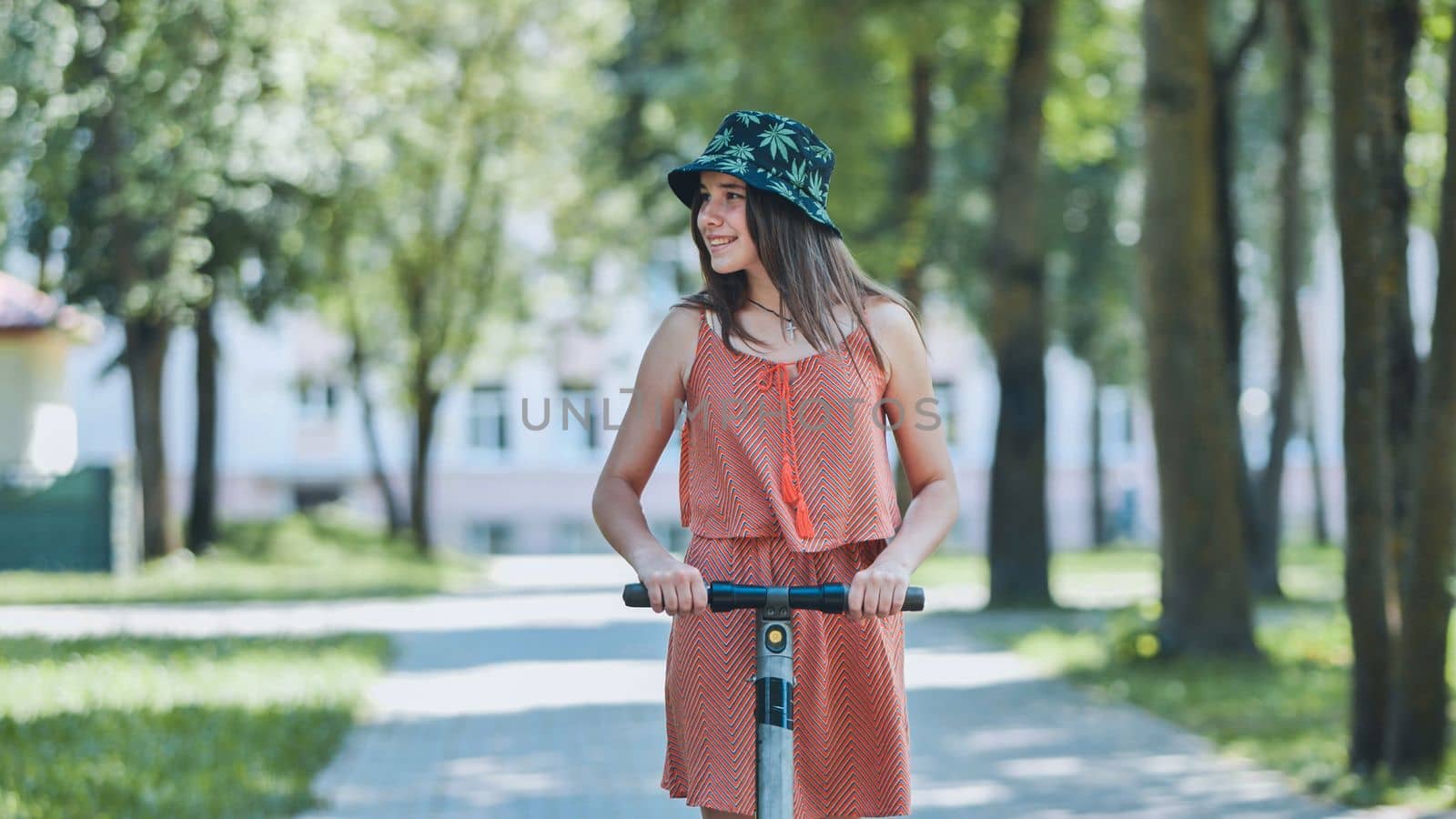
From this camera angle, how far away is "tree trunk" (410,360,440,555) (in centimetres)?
3603

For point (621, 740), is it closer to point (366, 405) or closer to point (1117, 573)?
point (1117, 573)

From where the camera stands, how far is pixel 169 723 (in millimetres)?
10008

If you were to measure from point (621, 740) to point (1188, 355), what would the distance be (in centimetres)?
505

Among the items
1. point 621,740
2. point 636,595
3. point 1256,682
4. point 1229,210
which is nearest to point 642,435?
point 636,595

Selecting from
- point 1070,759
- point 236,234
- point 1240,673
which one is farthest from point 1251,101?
point 1070,759

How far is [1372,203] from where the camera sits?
853cm

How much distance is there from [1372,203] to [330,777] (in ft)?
16.8

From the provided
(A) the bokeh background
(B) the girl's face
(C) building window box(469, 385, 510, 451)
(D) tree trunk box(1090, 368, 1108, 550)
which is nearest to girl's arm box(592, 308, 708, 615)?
(B) the girl's face

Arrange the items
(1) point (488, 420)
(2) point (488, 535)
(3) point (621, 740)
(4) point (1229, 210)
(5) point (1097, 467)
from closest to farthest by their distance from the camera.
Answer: (3) point (621, 740) → (4) point (1229, 210) → (5) point (1097, 467) → (2) point (488, 535) → (1) point (488, 420)

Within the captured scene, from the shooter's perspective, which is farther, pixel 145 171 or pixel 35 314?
pixel 35 314

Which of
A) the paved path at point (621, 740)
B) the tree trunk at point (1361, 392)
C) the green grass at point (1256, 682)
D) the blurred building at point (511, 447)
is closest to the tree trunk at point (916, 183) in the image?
the green grass at point (1256, 682)

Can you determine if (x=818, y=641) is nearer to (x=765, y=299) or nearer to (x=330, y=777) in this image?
(x=765, y=299)

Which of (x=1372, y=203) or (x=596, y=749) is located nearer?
(x=1372, y=203)

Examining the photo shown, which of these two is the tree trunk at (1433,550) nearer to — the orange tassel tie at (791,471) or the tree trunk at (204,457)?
the orange tassel tie at (791,471)
